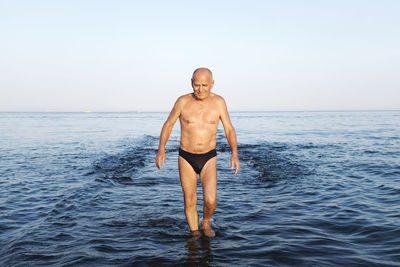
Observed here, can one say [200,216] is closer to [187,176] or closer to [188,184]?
[188,184]

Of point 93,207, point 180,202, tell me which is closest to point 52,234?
point 93,207

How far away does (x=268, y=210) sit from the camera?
6.49 metres

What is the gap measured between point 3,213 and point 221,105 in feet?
17.1

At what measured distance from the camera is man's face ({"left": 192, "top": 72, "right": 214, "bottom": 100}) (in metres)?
4.69

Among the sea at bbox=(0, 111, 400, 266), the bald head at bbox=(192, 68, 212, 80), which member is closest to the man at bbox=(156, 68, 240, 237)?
the bald head at bbox=(192, 68, 212, 80)

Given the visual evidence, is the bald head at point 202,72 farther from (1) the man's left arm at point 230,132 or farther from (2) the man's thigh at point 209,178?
→ (2) the man's thigh at point 209,178

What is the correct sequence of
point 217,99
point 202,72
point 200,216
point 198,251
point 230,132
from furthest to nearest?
point 200,216 → point 230,132 → point 217,99 → point 202,72 → point 198,251

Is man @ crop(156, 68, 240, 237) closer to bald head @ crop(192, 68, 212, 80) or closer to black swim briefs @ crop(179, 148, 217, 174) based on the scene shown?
black swim briefs @ crop(179, 148, 217, 174)

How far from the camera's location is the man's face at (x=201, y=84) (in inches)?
185

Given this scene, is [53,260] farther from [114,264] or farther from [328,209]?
[328,209]

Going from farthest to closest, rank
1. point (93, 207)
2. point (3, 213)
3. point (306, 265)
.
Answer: point (93, 207)
point (3, 213)
point (306, 265)

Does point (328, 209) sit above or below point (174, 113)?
below

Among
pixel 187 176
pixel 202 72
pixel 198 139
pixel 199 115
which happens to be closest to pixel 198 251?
pixel 187 176

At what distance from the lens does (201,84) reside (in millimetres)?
4723
